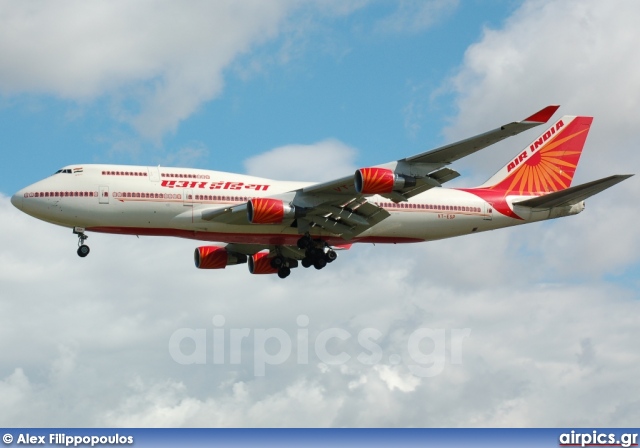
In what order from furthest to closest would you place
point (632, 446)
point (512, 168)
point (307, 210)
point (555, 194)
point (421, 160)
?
point (512, 168) < point (555, 194) < point (307, 210) < point (421, 160) < point (632, 446)

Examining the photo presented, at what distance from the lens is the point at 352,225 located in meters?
56.4

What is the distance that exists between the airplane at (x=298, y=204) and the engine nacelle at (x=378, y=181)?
5 centimetres

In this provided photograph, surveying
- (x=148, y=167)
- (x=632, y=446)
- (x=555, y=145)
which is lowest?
(x=632, y=446)

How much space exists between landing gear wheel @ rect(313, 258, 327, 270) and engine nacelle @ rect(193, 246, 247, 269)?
7.48 m

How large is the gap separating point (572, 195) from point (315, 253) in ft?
47.1

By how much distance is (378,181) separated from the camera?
50312mm

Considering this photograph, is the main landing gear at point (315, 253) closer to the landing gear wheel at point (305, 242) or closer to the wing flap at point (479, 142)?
the landing gear wheel at point (305, 242)

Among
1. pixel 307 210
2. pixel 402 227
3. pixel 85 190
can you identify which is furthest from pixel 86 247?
pixel 402 227

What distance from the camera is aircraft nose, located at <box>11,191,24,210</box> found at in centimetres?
5366

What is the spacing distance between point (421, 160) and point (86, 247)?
17921mm

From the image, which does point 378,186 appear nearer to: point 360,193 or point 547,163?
point 360,193

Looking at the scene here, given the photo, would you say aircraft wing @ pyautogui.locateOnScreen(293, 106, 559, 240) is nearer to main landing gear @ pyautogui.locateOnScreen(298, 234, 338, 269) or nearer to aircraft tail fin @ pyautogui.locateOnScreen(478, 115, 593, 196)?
main landing gear @ pyautogui.locateOnScreen(298, 234, 338, 269)

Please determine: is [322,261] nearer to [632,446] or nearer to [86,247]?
[86,247]

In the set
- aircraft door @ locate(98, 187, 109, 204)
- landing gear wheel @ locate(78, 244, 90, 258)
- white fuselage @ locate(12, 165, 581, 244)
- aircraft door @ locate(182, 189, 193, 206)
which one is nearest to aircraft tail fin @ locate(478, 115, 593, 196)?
white fuselage @ locate(12, 165, 581, 244)
